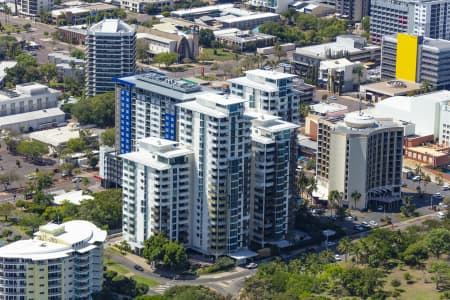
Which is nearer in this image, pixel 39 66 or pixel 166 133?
pixel 166 133

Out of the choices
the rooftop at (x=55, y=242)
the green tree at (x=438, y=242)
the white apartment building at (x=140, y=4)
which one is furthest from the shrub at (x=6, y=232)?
the white apartment building at (x=140, y=4)

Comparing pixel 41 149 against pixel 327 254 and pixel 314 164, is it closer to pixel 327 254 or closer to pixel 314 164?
pixel 314 164

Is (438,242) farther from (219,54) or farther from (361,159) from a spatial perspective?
(219,54)

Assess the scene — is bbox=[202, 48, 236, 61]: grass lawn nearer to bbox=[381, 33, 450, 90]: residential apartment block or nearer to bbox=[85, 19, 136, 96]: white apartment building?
bbox=[381, 33, 450, 90]: residential apartment block

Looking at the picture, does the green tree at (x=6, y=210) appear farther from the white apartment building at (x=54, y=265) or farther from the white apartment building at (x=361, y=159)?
the white apartment building at (x=361, y=159)

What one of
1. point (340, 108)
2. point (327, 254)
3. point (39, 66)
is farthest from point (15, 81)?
point (327, 254)

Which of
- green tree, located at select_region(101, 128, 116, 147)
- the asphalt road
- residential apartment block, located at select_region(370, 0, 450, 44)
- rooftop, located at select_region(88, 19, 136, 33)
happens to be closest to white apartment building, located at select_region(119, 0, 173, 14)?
the asphalt road

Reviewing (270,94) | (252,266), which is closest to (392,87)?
(270,94)
